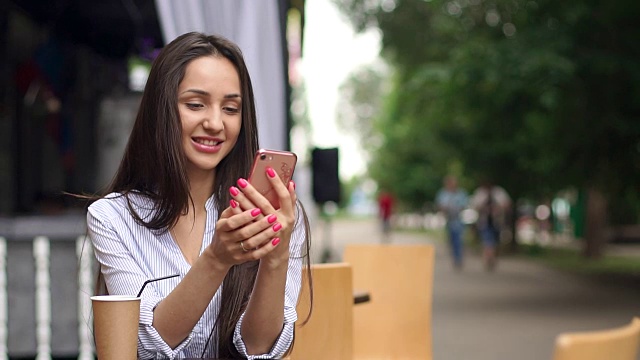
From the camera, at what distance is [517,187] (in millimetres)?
23688

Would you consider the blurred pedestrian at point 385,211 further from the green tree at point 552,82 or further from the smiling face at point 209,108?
the smiling face at point 209,108

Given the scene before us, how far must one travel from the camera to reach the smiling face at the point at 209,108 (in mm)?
2537

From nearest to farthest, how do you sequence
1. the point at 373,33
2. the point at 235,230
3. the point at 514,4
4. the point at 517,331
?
1. the point at 235,230
2. the point at 517,331
3. the point at 514,4
4. the point at 373,33

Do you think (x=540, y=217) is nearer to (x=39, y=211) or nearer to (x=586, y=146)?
(x=586, y=146)

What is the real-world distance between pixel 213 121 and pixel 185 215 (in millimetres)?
310

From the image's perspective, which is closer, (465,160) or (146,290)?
(146,290)

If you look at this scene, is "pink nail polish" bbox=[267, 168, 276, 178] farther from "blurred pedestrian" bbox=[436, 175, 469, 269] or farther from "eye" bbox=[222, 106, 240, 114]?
"blurred pedestrian" bbox=[436, 175, 469, 269]

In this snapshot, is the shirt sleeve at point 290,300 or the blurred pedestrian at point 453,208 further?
the blurred pedestrian at point 453,208

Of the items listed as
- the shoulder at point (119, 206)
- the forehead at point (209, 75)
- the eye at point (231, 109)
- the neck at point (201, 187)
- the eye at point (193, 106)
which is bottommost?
the shoulder at point (119, 206)

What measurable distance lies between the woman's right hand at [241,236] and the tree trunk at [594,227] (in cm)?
1983

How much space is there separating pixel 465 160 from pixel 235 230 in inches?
841

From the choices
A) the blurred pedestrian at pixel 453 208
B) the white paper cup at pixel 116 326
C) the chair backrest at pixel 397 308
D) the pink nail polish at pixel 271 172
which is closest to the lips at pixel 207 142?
the pink nail polish at pixel 271 172

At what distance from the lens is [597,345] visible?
152 cm

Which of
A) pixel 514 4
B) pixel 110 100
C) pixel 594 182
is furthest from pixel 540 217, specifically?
pixel 110 100
